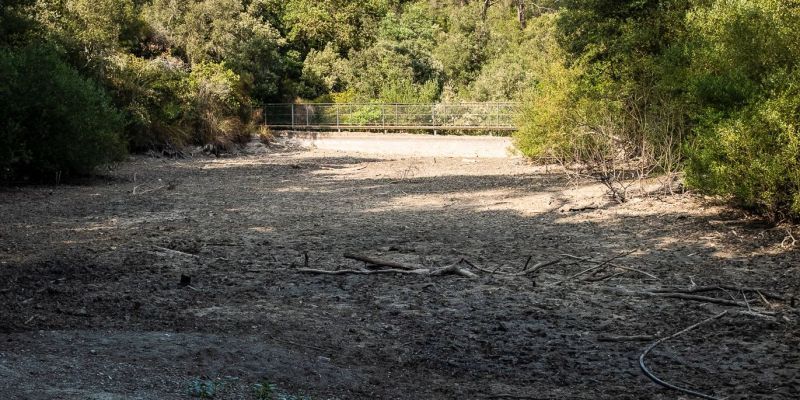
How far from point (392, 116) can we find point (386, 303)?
37.6 metres

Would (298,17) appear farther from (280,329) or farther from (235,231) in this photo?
(280,329)

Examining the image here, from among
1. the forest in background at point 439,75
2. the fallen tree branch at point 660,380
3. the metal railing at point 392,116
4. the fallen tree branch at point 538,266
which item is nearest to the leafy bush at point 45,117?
the forest in background at point 439,75

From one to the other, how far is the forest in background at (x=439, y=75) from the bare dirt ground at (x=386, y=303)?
6.64 ft

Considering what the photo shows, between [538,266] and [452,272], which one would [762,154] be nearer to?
[538,266]

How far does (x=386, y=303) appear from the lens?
10320 mm

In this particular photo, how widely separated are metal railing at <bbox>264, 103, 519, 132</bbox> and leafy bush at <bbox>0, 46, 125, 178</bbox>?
24138 millimetres

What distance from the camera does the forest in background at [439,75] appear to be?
52.3 ft

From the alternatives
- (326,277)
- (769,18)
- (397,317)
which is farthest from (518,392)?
(769,18)

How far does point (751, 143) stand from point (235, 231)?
30.8 ft

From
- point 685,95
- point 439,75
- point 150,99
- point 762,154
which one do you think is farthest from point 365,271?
point 439,75

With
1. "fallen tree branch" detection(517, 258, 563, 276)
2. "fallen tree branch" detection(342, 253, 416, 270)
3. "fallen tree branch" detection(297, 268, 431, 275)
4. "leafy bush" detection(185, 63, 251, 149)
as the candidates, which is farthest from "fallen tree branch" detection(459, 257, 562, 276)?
"leafy bush" detection(185, 63, 251, 149)

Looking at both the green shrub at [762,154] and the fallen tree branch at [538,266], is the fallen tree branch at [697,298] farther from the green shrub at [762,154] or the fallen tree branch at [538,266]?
the green shrub at [762,154]

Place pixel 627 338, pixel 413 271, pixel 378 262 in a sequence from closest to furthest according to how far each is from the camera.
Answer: pixel 627 338 → pixel 413 271 → pixel 378 262

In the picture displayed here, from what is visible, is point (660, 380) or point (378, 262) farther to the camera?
point (378, 262)
